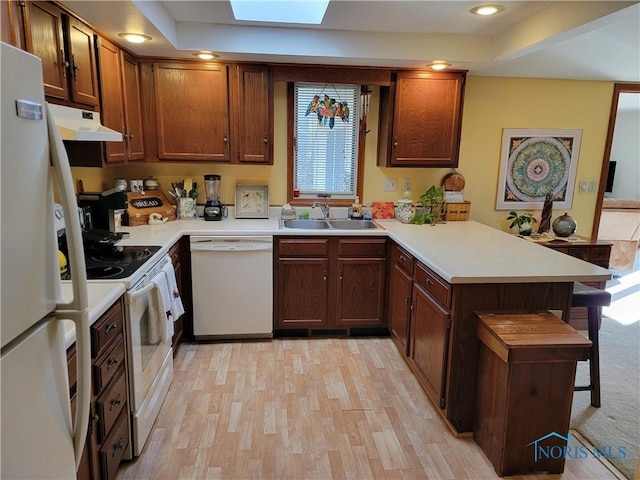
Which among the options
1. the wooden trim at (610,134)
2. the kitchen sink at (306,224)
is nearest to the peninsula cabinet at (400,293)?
the kitchen sink at (306,224)

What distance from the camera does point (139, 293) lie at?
77.3 inches

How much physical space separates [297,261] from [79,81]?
1764mm

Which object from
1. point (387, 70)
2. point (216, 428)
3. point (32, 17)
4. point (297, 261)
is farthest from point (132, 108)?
point (216, 428)

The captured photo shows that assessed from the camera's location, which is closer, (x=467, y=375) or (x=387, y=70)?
(x=467, y=375)

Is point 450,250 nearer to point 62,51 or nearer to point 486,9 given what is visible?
point 486,9

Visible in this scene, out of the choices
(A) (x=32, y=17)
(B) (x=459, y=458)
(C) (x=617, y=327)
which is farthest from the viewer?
(C) (x=617, y=327)

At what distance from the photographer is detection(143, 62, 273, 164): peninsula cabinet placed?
3115 mm

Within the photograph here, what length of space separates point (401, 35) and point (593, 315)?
7.23 feet

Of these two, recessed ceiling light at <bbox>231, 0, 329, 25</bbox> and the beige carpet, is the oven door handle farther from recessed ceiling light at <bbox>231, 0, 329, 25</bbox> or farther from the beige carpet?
the beige carpet

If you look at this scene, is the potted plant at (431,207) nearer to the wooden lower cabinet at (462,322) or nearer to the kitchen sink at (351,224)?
the kitchen sink at (351,224)

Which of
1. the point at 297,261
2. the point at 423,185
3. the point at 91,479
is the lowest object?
the point at 91,479

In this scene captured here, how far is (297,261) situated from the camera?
3.18 m

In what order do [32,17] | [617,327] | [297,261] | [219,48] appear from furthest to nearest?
[617,327] < [297,261] < [219,48] < [32,17]

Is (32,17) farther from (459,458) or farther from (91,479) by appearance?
(459,458)
